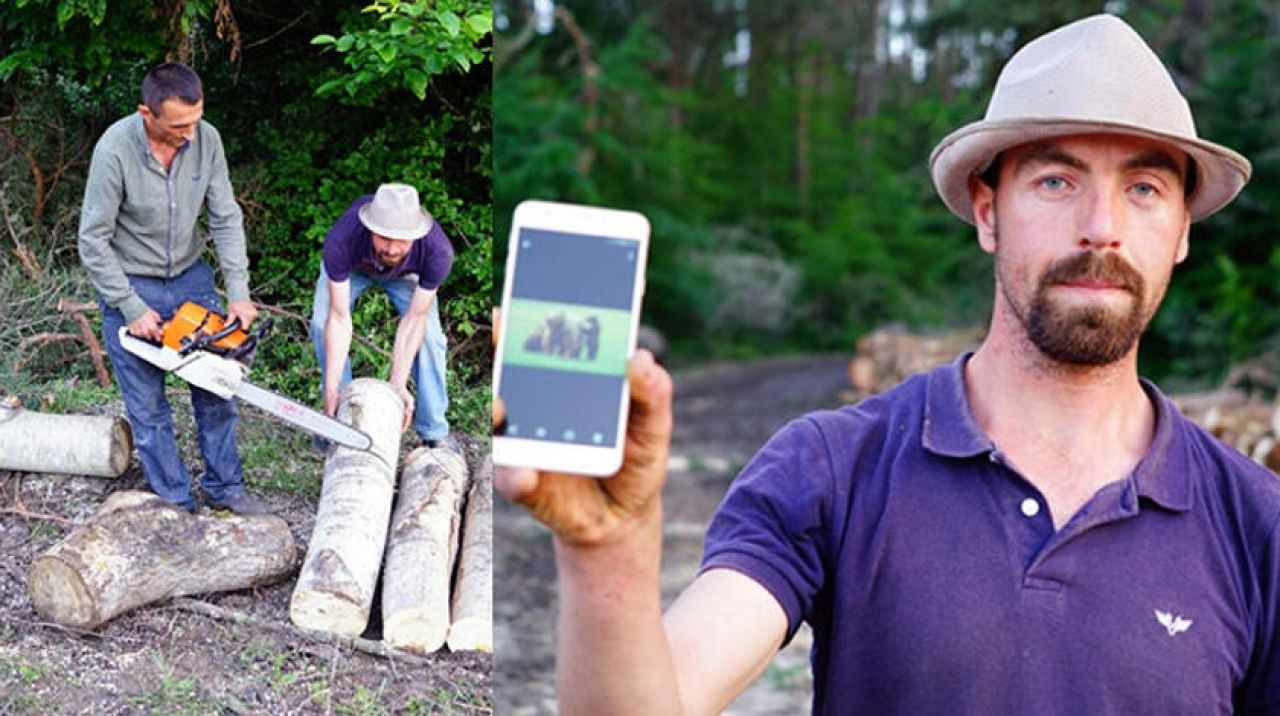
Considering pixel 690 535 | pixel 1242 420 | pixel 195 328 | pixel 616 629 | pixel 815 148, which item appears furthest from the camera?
pixel 815 148

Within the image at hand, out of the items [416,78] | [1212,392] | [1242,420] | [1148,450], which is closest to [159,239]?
[416,78]

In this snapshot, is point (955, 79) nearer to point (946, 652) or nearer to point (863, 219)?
point (863, 219)

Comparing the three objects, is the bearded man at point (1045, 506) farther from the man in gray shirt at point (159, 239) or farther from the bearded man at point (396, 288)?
the man in gray shirt at point (159, 239)

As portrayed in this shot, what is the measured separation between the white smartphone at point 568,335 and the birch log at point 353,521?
47.2 inches

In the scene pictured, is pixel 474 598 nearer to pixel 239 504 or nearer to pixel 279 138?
pixel 239 504

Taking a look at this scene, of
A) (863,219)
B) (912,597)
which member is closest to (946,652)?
(912,597)

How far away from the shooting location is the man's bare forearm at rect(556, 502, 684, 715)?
1.38 m

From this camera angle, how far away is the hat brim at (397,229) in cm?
245

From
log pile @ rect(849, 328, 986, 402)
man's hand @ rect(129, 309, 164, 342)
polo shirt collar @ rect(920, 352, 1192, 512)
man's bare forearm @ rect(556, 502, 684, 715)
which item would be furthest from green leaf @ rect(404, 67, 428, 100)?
log pile @ rect(849, 328, 986, 402)

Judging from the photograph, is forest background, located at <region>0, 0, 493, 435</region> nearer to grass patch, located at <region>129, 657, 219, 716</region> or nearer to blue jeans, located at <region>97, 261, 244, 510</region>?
blue jeans, located at <region>97, 261, 244, 510</region>

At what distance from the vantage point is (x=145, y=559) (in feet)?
7.63

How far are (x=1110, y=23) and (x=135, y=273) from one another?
1536 millimetres

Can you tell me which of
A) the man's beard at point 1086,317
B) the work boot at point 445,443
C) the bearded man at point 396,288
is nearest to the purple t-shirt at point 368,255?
the bearded man at point 396,288

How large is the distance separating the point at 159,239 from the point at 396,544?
66 centimetres
